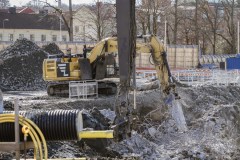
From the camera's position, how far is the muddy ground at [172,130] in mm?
13273

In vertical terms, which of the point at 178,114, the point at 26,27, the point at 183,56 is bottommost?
the point at 178,114

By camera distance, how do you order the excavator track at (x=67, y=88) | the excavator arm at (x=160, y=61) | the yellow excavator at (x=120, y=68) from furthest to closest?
the excavator track at (x=67, y=88) < the excavator arm at (x=160, y=61) < the yellow excavator at (x=120, y=68)

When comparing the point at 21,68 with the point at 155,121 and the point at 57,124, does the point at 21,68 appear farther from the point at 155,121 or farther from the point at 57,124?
the point at 57,124

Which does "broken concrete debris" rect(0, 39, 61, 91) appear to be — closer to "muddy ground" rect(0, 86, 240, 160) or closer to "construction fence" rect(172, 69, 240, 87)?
"muddy ground" rect(0, 86, 240, 160)

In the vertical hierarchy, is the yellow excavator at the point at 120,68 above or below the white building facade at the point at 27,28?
below

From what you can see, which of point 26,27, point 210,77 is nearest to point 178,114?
point 210,77

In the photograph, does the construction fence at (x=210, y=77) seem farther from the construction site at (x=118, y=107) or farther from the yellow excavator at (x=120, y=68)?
the yellow excavator at (x=120, y=68)

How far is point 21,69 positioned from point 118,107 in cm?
1725

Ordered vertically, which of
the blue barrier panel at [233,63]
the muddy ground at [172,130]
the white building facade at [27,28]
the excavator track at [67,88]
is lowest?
the muddy ground at [172,130]

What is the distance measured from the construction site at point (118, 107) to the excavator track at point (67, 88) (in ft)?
0.15

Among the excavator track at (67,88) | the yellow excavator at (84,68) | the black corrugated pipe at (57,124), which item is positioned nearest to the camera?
the black corrugated pipe at (57,124)

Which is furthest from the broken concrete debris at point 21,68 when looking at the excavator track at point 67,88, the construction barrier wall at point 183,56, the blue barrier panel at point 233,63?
the construction barrier wall at point 183,56

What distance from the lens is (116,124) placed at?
1033 centimetres

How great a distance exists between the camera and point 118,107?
430 inches
